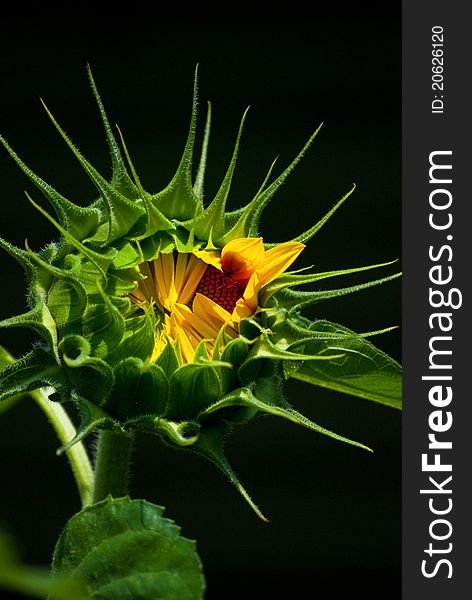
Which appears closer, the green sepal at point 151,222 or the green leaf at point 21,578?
the green leaf at point 21,578

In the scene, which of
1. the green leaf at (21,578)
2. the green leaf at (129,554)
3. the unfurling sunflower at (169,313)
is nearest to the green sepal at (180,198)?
the unfurling sunflower at (169,313)

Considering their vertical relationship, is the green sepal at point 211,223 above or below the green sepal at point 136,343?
above

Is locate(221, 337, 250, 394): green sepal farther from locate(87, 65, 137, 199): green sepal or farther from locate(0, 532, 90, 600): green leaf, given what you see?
locate(0, 532, 90, 600): green leaf

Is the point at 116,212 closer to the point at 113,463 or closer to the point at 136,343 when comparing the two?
the point at 136,343

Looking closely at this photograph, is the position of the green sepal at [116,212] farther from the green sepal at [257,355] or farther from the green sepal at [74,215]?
the green sepal at [257,355]

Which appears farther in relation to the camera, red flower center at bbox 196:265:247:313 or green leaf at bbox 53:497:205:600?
red flower center at bbox 196:265:247:313

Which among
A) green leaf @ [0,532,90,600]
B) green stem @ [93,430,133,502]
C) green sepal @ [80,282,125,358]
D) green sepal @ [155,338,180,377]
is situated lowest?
green leaf @ [0,532,90,600]

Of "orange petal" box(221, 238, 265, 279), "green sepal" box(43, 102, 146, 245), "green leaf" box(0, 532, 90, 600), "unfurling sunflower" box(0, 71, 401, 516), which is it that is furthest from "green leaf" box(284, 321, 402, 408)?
"green leaf" box(0, 532, 90, 600)
